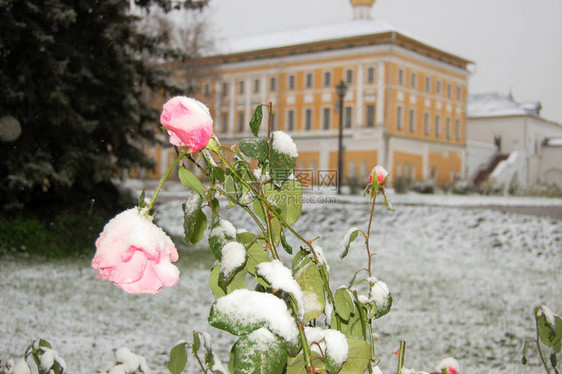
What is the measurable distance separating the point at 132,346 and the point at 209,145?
128cm

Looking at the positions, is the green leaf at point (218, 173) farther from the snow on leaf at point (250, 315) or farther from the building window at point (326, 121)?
the building window at point (326, 121)

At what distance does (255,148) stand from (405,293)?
1.89 meters

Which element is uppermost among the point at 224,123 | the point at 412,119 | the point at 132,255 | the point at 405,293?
the point at 412,119

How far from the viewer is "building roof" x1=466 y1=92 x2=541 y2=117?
1933 millimetres

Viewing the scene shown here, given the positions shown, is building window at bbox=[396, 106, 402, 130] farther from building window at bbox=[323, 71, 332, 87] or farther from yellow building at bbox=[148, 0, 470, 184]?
building window at bbox=[323, 71, 332, 87]

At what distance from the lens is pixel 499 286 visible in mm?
2109

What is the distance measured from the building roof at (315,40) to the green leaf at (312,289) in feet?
4.38

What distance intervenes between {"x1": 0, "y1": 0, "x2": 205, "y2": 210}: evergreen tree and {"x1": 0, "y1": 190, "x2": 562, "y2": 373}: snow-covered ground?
1.36 feet

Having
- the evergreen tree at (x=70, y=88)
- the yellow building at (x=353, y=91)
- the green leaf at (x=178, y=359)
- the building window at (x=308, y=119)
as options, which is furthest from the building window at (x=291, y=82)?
the green leaf at (x=178, y=359)

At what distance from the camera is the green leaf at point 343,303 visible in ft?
0.97

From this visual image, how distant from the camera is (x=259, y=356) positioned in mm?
197

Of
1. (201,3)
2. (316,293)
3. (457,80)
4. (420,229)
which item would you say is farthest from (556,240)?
(316,293)

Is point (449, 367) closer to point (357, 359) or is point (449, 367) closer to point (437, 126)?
point (357, 359)

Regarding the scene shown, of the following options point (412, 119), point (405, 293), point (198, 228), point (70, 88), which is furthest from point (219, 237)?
point (70, 88)
